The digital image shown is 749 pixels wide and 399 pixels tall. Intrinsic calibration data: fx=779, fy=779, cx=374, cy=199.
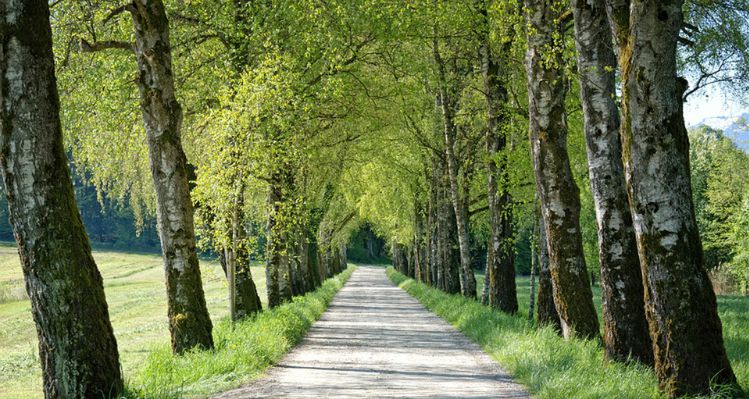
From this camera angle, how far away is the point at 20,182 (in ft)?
26.8

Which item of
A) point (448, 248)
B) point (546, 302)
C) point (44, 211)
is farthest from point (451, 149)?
point (44, 211)

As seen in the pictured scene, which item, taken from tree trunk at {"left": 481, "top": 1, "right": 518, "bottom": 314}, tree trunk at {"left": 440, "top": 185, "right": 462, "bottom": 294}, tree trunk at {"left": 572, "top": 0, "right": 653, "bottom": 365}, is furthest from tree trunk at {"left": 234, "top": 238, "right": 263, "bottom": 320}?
tree trunk at {"left": 440, "top": 185, "right": 462, "bottom": 294}

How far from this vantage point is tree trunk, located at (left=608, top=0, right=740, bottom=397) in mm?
7992

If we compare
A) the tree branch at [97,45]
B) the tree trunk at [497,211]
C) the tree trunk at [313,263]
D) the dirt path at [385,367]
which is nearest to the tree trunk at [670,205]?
the dirt path at [385,367]

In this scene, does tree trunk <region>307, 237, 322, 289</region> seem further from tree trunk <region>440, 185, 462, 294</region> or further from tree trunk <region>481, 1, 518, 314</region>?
tree trunk <region>481, 1, 518, 314</region>

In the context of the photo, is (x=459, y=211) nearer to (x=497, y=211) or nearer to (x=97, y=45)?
(x=497, y=211)

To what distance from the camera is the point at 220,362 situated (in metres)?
12.0

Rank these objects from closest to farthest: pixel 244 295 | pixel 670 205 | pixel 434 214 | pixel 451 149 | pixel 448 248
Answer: pixel 670 205
pixel 244 295
pixel 451 149
pixel 448 248
pixel 434 214

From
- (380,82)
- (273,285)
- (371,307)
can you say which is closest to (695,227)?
(273,285)

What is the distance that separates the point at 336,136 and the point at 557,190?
19760 millimetres

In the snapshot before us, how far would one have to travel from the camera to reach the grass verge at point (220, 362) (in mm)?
9859

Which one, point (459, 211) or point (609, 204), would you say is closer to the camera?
point (609, 204)

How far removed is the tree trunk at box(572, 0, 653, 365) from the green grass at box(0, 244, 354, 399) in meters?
5.44

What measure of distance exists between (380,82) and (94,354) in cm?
2088
